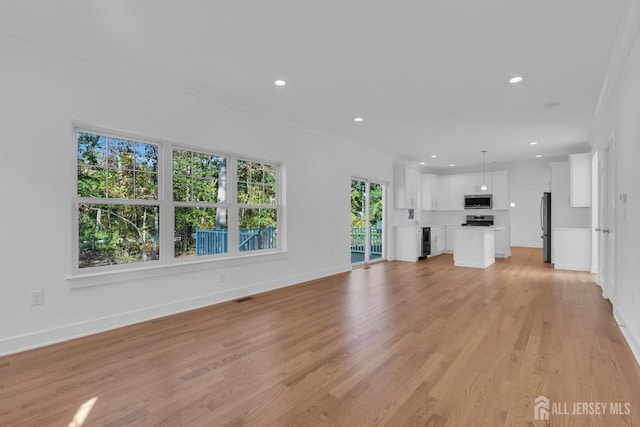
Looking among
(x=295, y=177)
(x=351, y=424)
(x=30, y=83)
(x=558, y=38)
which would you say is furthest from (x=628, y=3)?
(x=30, y=83)

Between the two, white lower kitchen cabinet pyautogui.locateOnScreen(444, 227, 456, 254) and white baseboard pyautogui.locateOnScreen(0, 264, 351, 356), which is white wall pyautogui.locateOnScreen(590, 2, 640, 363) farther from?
white lower kitchen cabinet pyautogui.locateOnScreen(444, 227, 456, 254)

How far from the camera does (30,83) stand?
2898 mm

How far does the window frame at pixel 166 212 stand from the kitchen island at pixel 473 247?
4398 mm

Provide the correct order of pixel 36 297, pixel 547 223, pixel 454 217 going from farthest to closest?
1. pixel 454 217
2. pixel 547 223
3. pixel 36 297

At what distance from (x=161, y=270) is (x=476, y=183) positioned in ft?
28.9

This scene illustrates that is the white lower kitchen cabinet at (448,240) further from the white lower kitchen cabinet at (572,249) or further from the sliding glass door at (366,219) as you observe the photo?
the white lower kitchen cabinet at (572,249)

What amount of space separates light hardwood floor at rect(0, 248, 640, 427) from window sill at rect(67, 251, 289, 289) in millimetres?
514

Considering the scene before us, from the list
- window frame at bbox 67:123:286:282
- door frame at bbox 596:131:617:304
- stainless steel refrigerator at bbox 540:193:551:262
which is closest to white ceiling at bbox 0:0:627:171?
window frame at bbox 67:123:286:282

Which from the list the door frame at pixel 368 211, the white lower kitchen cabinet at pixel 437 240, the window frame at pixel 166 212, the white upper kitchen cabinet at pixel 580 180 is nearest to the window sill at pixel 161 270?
the window frame at pixel 166 212

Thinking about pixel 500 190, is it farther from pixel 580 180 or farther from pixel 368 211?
pixel 368 211

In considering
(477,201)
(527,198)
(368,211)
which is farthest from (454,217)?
(368,211)

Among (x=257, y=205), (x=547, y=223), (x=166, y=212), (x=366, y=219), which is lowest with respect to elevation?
(x=547, y=223)

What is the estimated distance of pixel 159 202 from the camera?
3844 millimetres

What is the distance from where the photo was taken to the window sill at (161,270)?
319cm
